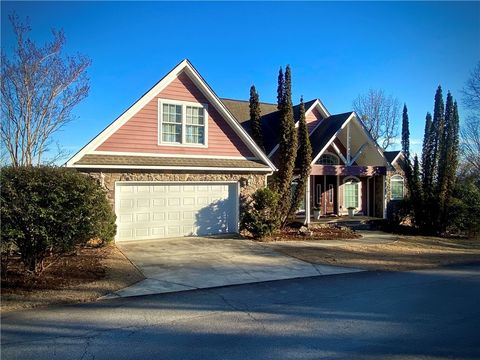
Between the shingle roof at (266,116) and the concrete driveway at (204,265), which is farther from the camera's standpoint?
the shingle roof at (266,116)

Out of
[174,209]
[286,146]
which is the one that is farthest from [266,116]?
[174,209]

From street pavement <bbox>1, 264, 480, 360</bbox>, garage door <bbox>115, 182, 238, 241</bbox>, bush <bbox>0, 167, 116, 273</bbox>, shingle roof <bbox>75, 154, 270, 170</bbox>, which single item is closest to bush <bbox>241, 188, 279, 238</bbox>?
garage door <bbox>115, 182, 238, 241</bbox>

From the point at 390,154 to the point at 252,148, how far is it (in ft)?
62.5

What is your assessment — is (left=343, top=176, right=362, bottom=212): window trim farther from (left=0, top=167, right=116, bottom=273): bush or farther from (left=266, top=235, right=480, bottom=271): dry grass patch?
(left=0, top=167, right=116, bottom=273): bush

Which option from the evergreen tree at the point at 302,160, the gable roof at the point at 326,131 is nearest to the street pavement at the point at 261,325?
the evergreen tree at the point at 302,160

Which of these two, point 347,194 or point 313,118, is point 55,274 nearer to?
point 313,118

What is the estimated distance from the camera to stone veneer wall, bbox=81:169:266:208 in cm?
1334

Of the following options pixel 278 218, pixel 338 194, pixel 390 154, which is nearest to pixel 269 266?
pixel 278 218

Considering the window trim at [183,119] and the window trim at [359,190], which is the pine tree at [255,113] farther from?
the window trim at [359,190]

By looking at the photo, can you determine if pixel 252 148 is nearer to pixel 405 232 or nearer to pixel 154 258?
pixel 154 258

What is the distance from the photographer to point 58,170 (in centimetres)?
875

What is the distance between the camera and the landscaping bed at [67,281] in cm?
727

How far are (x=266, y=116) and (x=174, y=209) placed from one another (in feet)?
38.4

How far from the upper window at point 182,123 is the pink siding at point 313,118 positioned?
8.73 metres
